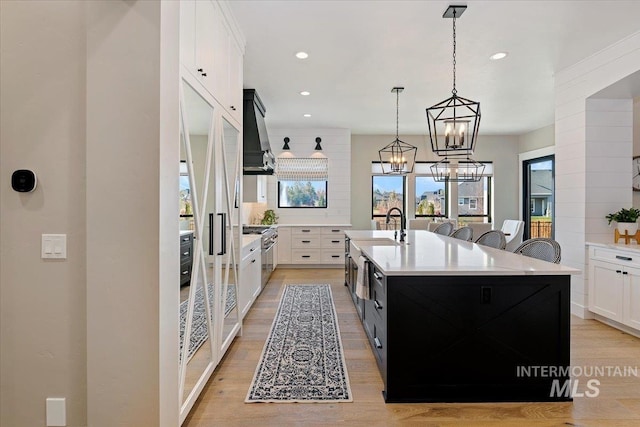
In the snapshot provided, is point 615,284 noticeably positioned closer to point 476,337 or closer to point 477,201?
point 476,337

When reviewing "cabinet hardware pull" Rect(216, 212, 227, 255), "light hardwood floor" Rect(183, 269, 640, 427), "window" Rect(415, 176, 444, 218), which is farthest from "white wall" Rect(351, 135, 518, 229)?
"cabinet hardware pull" Rect(216, 212, 227, 255)

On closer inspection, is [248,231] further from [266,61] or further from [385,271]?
[385,271]

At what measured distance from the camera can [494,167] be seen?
326 inches

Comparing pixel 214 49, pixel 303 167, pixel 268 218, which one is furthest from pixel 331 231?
pixel 214 49

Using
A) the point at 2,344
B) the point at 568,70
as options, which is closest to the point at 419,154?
the point at 568,70

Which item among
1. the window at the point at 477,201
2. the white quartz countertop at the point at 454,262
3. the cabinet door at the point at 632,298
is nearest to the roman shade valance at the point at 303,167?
the window at the point at 477,201

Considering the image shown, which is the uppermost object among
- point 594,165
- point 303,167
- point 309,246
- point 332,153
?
point 332,153

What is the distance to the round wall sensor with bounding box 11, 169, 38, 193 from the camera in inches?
64.3

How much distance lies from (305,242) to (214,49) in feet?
16.4

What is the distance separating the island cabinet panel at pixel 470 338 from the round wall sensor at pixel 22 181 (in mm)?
1973

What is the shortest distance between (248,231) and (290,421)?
3.77 meters

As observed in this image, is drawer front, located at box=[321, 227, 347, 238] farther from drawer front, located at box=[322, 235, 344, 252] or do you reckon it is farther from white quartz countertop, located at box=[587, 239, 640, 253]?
white quartz countertop, located at box=[587, 239, 640, 253]

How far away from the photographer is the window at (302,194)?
25.5 feet

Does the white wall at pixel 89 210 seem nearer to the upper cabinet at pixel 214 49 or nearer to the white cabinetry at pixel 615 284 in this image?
the upper cabinet at pixel 214 49
